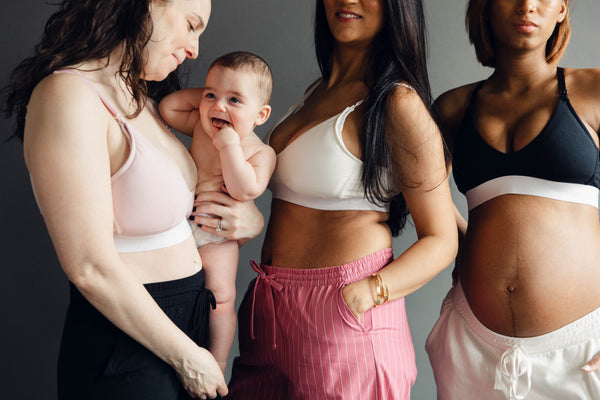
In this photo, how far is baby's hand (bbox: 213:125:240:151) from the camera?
160 centimetres

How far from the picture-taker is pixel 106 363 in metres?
1.32

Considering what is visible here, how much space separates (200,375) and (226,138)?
649 millimetres

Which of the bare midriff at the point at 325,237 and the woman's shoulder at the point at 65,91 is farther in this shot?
the bare midriff at the point at 325,237

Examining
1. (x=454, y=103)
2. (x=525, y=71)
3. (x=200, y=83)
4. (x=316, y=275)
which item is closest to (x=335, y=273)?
(x=316, y=275)

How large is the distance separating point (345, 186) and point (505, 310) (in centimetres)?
63

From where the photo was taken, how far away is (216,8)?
246 centimetres

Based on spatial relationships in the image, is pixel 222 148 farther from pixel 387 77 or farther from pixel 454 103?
pixel 454 103

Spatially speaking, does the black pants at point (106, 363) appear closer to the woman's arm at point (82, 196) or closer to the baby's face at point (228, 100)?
the woman's arm at point (82, 196)

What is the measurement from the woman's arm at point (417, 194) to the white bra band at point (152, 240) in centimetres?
49

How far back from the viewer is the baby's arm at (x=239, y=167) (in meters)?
1.59

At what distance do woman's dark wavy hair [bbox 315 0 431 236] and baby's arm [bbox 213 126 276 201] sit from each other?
0.99 feet

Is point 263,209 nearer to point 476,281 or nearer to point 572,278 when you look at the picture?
point 476,281

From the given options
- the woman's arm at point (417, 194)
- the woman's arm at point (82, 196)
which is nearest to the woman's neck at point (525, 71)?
the woman's arm at point (417, 194)

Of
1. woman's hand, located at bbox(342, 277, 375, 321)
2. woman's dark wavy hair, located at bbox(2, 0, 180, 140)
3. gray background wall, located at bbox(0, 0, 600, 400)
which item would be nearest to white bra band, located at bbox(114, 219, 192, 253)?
woman's dark wavy hair, located at bbox(2, 0, 180, 140)
